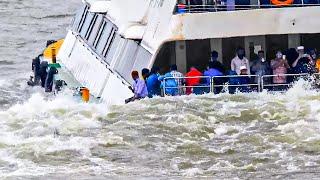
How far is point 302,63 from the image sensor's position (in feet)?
86.2

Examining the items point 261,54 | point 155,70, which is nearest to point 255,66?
point 261,54

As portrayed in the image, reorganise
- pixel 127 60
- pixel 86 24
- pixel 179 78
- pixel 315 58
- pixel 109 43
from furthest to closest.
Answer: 1. pixel 86 24
2. pixel 109 43
3. pixel 127 60
4. pixel 315 58
5. pixel 179 78

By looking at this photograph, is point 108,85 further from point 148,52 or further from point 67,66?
point 67,66

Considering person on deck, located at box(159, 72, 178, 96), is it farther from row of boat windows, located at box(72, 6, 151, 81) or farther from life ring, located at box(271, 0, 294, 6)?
life ring, located at box(271, 0, 294, 6)

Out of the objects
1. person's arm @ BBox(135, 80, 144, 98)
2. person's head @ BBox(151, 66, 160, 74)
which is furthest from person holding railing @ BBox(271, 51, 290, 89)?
person's arm @ BBox(135, 80, 144, 98)

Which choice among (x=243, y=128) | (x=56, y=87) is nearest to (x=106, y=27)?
(x=56, y=87)

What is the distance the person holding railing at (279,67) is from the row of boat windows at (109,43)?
8.94ft

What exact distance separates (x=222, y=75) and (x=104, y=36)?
21.4ft

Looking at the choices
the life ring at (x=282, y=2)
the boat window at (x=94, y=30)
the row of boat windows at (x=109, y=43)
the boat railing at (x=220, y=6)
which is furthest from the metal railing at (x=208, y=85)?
the boat window at (x=94, y=30)

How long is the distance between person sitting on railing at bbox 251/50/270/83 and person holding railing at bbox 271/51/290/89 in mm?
149

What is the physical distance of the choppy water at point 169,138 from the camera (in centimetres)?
2111

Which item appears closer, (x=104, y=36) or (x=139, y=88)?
(x=139, y=88)

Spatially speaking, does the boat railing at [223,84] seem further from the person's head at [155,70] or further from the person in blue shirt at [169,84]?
the person's head at [155,70]

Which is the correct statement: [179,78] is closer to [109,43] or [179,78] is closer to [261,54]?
[261,54]
